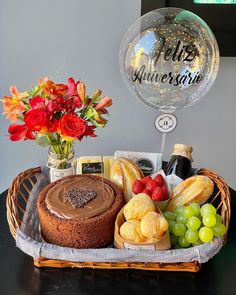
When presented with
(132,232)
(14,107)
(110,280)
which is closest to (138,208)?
(132,232)

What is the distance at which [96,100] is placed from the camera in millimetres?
1165

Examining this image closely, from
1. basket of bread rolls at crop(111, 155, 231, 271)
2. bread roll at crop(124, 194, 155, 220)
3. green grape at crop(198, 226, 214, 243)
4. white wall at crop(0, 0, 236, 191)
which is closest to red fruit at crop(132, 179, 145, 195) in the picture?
basket of bread rolls at crop(111, 155, 231, 271)

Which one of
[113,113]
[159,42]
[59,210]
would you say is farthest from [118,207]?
[113,113]

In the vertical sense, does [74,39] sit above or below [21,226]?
above

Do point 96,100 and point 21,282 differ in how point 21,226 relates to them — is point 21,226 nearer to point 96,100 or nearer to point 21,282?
point 21,282

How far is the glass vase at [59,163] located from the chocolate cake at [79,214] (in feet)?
0.26

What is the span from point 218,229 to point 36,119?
0.49 metres

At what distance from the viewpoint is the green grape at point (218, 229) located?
3.19 ft

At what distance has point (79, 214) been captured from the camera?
3.29ft

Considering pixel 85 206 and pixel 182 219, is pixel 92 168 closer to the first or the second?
pixel 85 206

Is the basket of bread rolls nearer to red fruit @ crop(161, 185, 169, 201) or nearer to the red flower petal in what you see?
red fruit @ crop(161, 185, 169, 201)

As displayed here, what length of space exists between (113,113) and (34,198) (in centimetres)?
66

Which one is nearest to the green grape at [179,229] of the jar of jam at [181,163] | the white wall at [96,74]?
the jar of jam at [181,163]

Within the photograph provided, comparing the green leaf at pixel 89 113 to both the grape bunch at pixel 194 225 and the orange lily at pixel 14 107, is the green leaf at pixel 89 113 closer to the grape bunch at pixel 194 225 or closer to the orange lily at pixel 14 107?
the orange lily at pixel 14 107
